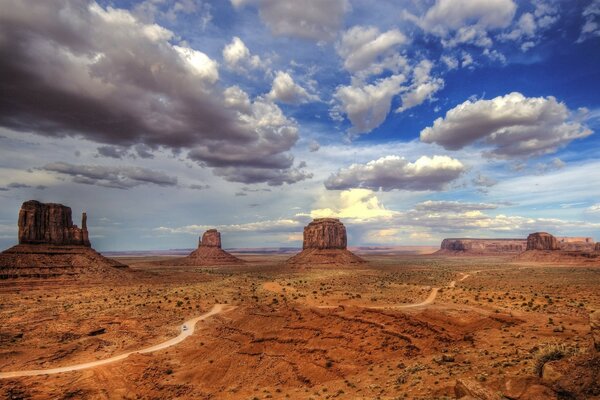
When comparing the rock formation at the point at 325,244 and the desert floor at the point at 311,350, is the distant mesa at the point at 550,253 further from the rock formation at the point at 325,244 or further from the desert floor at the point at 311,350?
the desert floor at the point at 311,350

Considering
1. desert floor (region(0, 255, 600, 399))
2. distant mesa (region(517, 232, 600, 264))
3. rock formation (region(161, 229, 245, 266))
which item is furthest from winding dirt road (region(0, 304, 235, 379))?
distant mesa (region(517, 232, 600, 264))

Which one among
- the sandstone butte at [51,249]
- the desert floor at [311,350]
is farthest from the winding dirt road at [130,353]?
the sandstone butte at [51,249]

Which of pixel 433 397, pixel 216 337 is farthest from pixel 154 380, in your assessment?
pixel 433 397

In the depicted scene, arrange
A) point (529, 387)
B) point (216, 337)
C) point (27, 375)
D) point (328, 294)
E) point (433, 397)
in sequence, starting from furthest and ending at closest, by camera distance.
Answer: point (328, 294) → point (216, 337) → point (27, 375) → point (433, 397) → point (529, 387)

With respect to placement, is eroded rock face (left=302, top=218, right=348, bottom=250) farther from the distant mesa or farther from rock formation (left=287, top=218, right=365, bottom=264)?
the distant mesa

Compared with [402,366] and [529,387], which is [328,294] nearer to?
[402,366]

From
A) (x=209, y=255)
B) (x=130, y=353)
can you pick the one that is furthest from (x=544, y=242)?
(x=130, y=353)

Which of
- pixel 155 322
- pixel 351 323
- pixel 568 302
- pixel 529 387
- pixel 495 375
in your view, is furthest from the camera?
pixel 155 322
